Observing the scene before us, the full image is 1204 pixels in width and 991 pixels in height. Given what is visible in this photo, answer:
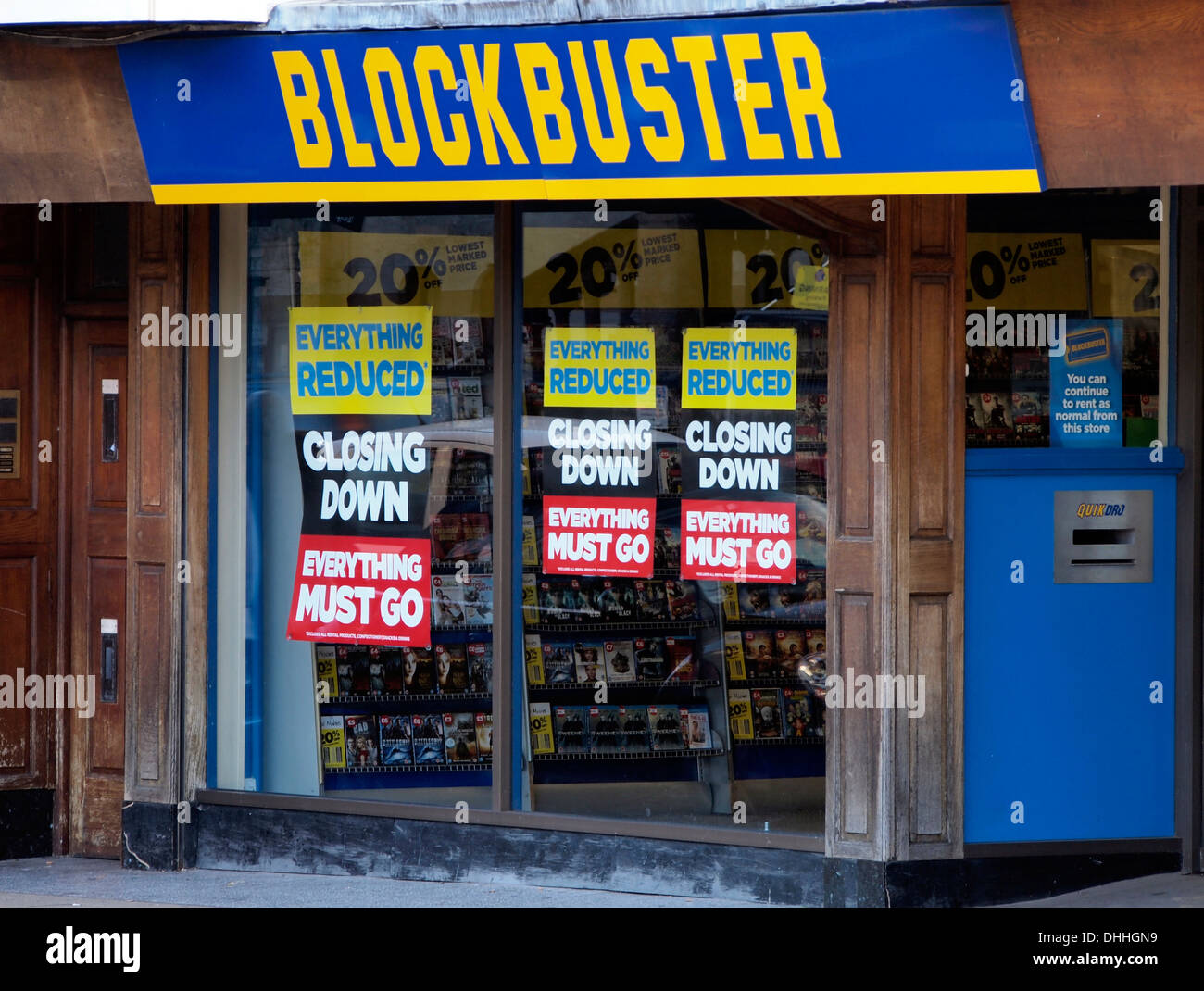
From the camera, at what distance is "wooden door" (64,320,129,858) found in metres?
7.31

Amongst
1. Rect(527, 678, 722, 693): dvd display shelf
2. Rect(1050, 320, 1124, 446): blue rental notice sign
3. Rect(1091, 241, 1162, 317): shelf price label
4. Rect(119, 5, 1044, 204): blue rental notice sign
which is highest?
Rect(119, 5, 1044, 204): blue rental notice sign

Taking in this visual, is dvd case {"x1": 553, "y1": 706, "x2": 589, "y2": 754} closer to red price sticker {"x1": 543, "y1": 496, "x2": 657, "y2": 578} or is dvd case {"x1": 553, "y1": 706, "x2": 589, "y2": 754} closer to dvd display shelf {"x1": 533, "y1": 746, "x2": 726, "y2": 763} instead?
dvd display shelf {"x1": 533, "y1": 746, "x2": 726, "y2": 763}

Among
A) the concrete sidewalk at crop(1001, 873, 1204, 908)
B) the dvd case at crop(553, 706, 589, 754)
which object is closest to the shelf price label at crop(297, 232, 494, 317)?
the dvd case at crop(553, 706, 589, 754)

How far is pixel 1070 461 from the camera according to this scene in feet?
20.8

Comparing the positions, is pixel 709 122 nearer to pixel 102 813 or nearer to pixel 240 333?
pixel 240 333

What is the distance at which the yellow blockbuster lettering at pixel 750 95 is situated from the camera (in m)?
5.42

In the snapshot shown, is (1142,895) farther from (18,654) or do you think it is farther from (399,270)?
(18,654)

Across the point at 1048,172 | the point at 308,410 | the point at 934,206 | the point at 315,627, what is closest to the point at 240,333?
the point at 308,410

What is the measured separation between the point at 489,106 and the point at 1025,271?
2.37 meters

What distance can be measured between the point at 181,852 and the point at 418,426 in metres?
2.25

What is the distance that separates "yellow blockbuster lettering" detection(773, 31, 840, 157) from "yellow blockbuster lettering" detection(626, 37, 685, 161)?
42 cm

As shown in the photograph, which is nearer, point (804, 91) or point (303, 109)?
point (804, 91)

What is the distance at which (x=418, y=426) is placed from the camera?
6910mm

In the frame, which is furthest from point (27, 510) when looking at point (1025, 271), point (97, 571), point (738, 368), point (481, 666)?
point (1025, 271)
